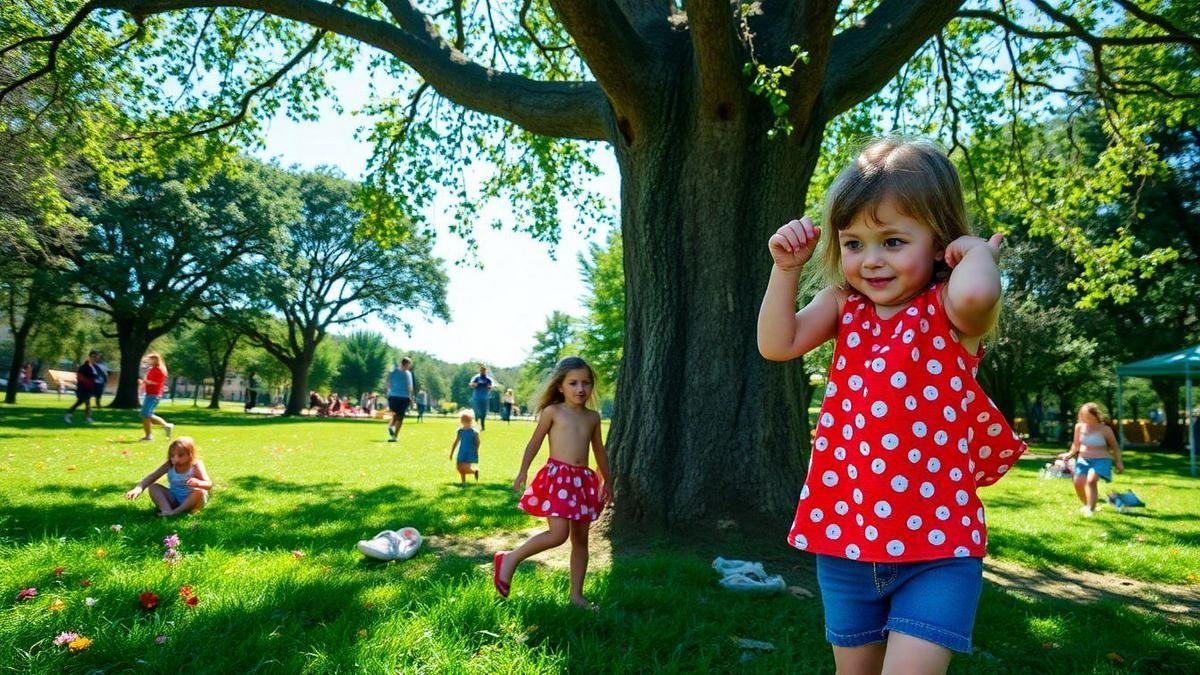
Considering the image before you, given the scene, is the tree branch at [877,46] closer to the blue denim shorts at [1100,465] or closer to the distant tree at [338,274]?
the blue denim shorts at [1100,465]

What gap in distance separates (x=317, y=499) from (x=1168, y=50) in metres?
12.0

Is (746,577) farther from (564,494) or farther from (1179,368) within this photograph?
(1179,368)

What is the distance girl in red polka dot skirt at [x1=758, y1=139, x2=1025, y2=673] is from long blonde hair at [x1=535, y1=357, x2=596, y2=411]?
8.56 ft

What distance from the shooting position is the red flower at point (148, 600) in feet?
11.5

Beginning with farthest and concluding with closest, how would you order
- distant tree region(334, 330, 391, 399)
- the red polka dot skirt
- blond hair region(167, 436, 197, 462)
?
distant tree region(334, 330, 391, 399)
blond hair region(167, 436, 197, 462)
the red polka dot skirt

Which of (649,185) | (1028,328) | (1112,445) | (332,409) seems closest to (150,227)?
(332,409)

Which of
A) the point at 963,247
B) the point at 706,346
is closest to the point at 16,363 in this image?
the point at 706,346

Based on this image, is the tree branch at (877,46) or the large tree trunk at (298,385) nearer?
the tree branch at (877,46)

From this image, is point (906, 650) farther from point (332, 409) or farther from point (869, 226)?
point (332, 409)

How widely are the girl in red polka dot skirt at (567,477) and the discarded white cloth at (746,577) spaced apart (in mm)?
893

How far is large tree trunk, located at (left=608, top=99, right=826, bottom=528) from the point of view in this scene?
5.57 meters

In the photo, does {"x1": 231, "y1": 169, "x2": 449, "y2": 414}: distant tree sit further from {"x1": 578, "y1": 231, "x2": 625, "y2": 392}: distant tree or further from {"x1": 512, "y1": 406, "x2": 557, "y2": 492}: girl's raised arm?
{"x1": 512, "y1": 406, "x2": 557, "y2": 492}: girl's raised arm

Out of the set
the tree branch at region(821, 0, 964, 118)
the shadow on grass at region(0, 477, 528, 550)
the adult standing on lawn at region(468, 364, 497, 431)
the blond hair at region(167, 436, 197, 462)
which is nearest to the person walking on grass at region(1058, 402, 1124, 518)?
the tree branch at region(821, 0, 964, 118)

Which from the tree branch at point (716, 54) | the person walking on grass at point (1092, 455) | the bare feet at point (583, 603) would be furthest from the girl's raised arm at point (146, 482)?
the person walking on grass at point (1092, 455)
